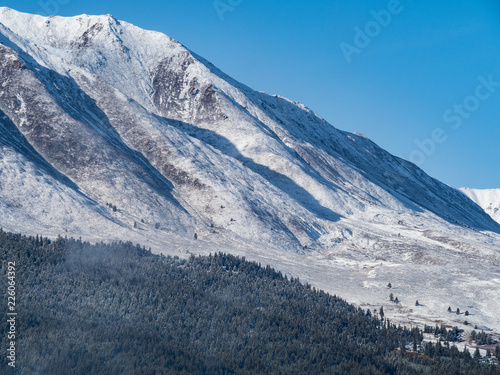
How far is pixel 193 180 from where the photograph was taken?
3270 inches

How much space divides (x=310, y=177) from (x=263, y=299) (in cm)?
5549

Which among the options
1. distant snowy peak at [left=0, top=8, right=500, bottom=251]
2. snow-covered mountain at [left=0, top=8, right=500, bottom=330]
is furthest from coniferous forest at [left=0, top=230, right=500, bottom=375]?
distant snowy peak at [left=0, top=8, right=500, bottom=251]

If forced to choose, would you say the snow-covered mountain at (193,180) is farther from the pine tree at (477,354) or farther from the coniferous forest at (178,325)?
the pine tree at (477,354)

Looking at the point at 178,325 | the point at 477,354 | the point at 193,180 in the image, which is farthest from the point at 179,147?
the point at 477,354

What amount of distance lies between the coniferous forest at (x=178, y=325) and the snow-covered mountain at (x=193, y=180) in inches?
371

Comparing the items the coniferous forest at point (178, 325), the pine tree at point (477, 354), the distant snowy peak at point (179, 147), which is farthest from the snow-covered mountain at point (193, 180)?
the pine tree at point (477, 354)

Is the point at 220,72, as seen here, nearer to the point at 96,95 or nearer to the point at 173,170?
the point at 96,95

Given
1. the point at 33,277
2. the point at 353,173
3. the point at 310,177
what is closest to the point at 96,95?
the point at 310,177

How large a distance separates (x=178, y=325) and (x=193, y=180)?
46.2 meters

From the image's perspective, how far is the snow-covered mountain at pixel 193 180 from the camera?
2443 inches

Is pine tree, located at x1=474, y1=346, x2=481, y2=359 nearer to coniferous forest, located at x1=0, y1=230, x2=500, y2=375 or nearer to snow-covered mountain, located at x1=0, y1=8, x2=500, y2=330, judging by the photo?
coniferous forest, located at x1=0, y1=230, x2=500, y2=375

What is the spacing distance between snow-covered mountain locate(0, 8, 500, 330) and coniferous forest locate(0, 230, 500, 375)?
9.43 metres

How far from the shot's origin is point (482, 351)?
132 feet

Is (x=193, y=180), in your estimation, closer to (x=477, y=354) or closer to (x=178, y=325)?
(x=178, y=325)
